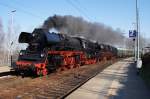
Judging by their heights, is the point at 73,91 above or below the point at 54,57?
below

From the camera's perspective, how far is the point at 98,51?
1850 inches

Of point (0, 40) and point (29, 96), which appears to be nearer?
point (29, 96)

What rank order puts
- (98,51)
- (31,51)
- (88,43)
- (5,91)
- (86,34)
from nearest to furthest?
1. (5,91)
2. (31,51)
3. (88,43)
4. (98,51)
5. (86,34)

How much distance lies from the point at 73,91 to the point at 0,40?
274ft

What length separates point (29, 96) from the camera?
12547 millimetres

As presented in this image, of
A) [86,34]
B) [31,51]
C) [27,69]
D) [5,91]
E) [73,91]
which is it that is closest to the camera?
[5,91]

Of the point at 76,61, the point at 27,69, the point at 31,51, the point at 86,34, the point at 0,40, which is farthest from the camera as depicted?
the point at 0,40

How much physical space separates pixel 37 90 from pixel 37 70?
6.45 m

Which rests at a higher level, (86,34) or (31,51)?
(86,34)

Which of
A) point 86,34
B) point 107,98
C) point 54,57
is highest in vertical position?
point 86,34

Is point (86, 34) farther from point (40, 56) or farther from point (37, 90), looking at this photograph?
point (37, 90)

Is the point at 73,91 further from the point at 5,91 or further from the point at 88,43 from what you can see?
the point at 88,43

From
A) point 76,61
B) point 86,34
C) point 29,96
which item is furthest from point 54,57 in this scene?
point 86,34

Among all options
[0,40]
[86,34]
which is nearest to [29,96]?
[86,34]
